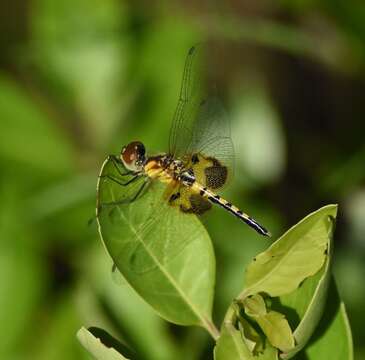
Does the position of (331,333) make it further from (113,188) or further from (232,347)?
(113,188)

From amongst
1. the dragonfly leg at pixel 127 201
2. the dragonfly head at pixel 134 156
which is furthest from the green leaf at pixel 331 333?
the dragonfly head at pixel 134 156

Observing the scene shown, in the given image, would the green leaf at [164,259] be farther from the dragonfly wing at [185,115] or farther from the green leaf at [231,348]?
the dragonfly wing at [185,115]

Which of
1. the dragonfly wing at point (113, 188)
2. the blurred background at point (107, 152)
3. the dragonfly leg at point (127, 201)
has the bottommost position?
the blurred background at point (107, 152)

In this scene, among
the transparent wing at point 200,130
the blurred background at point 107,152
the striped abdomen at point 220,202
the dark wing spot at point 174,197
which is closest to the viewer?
the dark wing spot at point 174,197

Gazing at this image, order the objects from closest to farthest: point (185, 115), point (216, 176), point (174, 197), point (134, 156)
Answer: point (174, 197) < point (134, 156) < point (216, 176) < point (185, 115)

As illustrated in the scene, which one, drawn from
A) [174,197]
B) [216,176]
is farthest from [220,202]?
[174,197]

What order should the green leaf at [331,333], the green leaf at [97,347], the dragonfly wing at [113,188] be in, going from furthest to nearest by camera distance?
the dragonfly wing at [113,188] → the green leaf at [331,333] → the green leaf at [97,347]

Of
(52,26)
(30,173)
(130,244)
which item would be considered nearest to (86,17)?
(52,26)

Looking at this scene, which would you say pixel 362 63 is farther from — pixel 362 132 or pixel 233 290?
pixel 233 290
